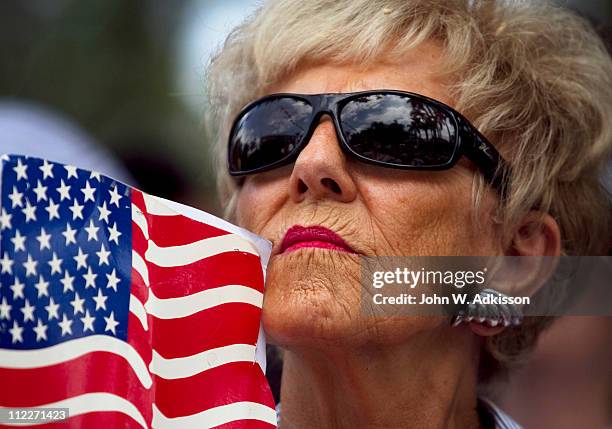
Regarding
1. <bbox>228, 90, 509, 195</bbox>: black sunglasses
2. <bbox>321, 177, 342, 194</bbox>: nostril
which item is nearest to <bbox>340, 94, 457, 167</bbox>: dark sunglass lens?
<bbox>228, 90, 509, 195</bbox>: black sunglasses

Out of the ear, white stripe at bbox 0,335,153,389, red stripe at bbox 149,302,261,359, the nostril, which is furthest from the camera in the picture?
the ear

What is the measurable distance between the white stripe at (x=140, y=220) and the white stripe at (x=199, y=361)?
0.30 meters

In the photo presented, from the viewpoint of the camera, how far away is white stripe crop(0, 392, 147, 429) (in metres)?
1.86

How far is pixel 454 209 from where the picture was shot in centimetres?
252

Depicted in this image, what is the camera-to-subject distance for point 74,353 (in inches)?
74.9

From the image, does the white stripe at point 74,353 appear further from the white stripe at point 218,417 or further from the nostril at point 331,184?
the nostril at point 331,184

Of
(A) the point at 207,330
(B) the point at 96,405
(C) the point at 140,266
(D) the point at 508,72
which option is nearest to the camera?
(B) the point at 96,405

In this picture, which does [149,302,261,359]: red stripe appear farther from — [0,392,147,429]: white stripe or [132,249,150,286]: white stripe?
[0,392,147,429]: white stripe

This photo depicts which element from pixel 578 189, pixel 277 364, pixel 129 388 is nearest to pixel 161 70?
pixel 277 364

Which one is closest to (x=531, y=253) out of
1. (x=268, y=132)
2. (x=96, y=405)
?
(x=268, y=132)

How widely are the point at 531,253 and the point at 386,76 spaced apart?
776mm

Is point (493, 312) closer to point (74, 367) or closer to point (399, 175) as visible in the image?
point (399, 175)

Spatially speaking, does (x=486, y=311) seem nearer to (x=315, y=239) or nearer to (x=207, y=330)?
(x=315, y=239)

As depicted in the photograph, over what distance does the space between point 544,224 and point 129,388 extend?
150cm
